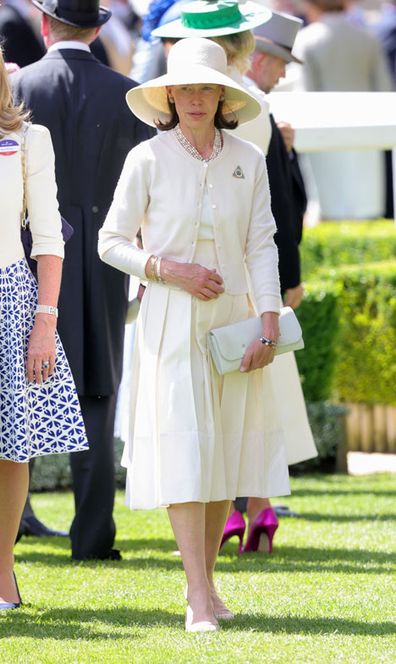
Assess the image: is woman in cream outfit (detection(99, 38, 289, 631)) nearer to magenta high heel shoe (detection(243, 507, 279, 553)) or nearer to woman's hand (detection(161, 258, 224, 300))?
woman's hand (detection(161, 258, 224, 300))

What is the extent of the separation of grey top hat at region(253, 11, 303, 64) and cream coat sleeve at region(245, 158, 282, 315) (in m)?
1.92

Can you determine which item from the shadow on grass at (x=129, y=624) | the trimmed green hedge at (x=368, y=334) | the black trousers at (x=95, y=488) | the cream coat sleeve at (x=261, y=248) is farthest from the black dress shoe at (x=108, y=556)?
the trimmed green hedge at (x=368, y=334)

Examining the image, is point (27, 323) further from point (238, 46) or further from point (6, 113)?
point (238, 46)

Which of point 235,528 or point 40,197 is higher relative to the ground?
point 40,197

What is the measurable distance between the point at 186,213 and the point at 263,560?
74.4 inches

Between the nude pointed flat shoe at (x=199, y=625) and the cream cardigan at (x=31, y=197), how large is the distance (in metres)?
1.24

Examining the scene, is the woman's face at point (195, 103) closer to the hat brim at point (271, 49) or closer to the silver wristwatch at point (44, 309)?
the silver wristwatch at point (44, 309)

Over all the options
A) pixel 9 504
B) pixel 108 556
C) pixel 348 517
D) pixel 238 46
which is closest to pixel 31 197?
pixel 9 504

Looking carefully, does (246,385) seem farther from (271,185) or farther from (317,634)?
(271,185)

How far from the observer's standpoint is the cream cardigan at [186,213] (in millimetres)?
5125

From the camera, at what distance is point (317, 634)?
16.0 ft

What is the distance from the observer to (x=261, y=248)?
5270 mm

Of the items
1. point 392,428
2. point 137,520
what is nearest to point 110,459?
point 137,520

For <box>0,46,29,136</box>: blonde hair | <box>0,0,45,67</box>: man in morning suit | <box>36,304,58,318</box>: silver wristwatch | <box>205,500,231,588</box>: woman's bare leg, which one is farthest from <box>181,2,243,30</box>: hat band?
<box>0,0,45,67</box>: man in morning suit
